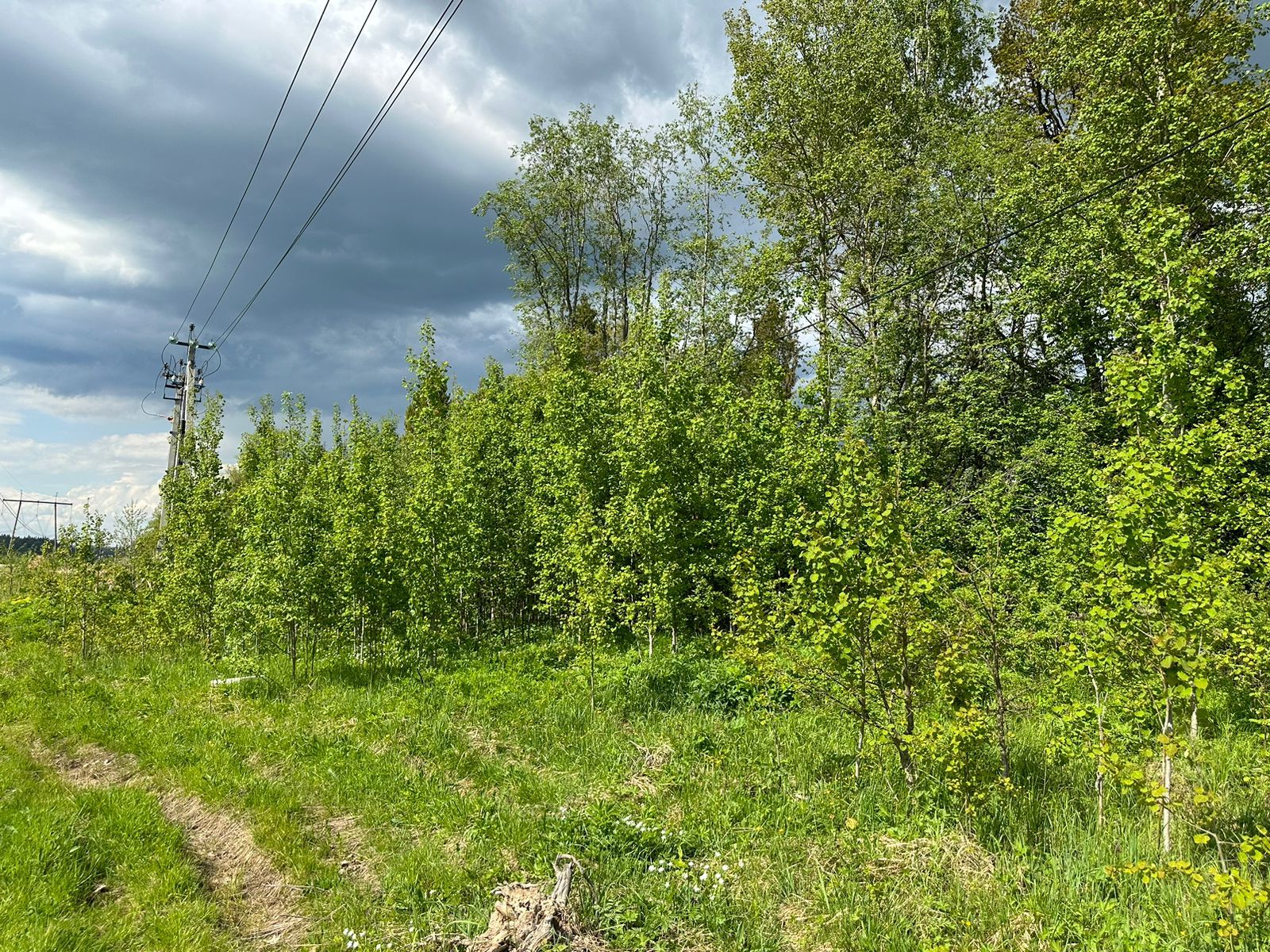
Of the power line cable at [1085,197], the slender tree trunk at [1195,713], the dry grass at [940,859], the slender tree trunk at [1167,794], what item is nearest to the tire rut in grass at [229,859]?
the dry grass at [940,859]

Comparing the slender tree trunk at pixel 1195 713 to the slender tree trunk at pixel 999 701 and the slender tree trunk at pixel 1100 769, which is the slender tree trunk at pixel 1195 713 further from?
the slender tree trunk at pixel 999 701

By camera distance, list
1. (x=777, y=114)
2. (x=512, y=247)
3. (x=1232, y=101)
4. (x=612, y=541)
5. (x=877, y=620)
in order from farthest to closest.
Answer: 1. (x=512, y=247)
2. (x=777, y=114)
3. (x=1232, y=101)
4. (x=612, y=541)
5. (x=877, y=620)

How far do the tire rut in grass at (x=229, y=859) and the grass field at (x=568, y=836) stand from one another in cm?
4

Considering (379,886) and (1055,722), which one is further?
(1055,722)

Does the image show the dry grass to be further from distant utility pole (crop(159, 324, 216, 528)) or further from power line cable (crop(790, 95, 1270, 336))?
distant utility pole (crop(159, 324, 216, 528))

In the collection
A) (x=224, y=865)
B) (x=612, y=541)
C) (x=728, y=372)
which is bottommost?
(x=224, y=865)

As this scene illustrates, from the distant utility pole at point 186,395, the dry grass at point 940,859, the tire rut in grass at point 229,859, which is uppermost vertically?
the distant utility pole at point 186,395

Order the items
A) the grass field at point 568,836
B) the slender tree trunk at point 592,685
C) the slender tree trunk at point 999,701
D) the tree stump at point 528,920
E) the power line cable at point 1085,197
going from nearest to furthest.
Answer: the tree stump at point 528,920
the grass field at point 568,836
the slender tree trunk at point 999,701
the slender tree trunk at point 592,685
the power line cable at point 1085,197

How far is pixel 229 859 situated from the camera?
540 cm

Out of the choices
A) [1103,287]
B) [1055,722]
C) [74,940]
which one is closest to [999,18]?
[1103,287]

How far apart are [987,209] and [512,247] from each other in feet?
66.9

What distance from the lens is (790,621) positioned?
22.5ft

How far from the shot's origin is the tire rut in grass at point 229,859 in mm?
4500

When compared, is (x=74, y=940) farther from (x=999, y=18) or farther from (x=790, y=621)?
(x=999, y=18)
